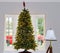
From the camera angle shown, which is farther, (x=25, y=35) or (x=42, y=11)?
(x=42, y=11)

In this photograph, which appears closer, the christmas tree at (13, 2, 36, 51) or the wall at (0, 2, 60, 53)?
the christmas tree at (13, 2, 36, 51)

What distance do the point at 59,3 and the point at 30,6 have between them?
3.19 feet

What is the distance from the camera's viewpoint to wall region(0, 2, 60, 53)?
623 centimetres

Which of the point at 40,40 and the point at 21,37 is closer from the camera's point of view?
the point at 21,37

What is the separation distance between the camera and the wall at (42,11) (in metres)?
6.23

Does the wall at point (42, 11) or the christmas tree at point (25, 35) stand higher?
the wall at point (42, 11)

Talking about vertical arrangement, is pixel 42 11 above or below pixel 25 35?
above

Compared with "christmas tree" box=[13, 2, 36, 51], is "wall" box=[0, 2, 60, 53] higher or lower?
higher

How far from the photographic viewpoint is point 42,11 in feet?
20.4

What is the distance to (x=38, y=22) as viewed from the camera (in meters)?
6.57

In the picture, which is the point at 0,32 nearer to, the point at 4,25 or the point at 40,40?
the point at 4,25

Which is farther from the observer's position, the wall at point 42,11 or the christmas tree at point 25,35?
the wall at point 42,11

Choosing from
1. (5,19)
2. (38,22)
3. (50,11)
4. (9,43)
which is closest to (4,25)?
(5,19)

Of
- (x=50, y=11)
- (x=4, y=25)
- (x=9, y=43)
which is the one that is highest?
(x=50, y=11)
